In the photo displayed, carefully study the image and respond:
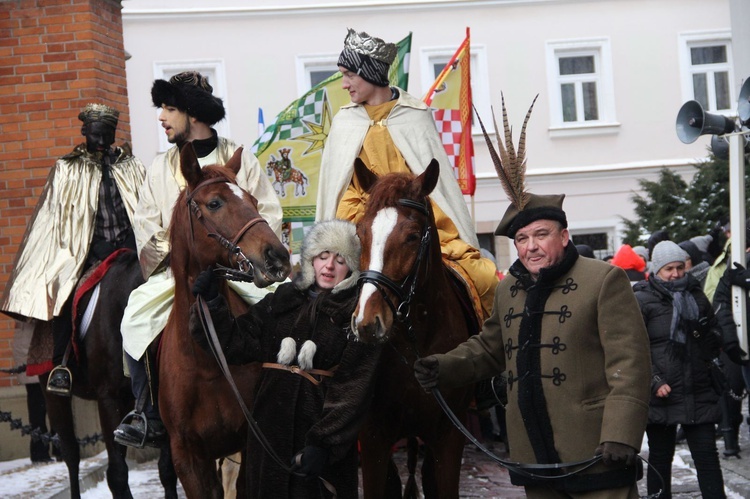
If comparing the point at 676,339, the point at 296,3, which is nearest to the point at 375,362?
the point at 676,339

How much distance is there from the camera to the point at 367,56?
6.95 metres

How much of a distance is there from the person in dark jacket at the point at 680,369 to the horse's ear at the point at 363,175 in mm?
2562

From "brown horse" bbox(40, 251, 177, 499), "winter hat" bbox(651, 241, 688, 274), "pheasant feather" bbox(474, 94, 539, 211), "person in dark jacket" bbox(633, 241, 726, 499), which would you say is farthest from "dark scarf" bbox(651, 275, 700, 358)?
"brown horse" bbox(40, 251, 177, 499)

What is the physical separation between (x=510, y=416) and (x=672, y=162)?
22490 mm

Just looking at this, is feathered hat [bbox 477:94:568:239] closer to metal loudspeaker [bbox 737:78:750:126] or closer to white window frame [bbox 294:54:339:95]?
metal loudspeaker [bbox 737:78:750:126]

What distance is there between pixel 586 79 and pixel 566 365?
2273 centimetres

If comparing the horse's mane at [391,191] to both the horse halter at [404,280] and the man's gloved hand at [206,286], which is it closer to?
the horse halter at [404,280]

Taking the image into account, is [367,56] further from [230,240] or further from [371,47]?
[230,240]

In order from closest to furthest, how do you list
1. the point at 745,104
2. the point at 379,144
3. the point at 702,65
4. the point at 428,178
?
the point at 428,178, the point at 379,144, the point at 745,104, the point at 702,65

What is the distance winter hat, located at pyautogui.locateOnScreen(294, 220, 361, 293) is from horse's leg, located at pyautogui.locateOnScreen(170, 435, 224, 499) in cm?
127

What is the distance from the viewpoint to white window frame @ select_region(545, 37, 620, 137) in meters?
26.4

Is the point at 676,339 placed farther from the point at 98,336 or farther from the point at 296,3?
the point at 296,3

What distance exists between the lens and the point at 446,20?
26000 mm

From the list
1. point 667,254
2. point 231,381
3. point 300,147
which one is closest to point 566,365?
point 231,381
